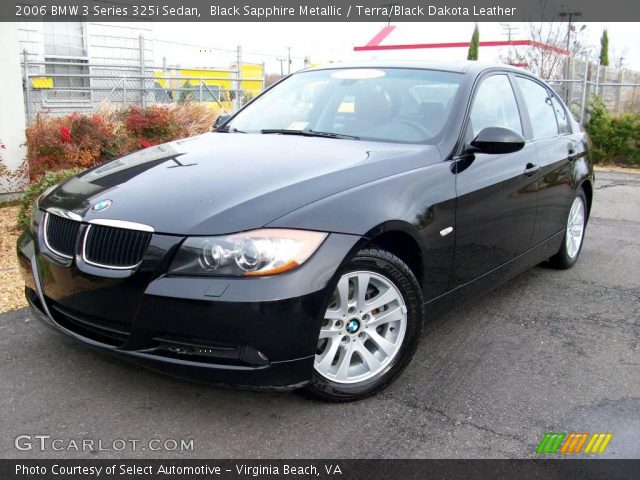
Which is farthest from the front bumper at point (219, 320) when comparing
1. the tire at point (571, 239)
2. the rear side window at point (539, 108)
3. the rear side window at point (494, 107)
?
the tire at point (571, 239)

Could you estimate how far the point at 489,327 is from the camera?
13.8 ft


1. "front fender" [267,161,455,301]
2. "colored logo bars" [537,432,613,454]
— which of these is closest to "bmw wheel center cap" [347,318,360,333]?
"front fender" [267,161,455,301]

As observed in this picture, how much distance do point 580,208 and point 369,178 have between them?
10.6 feet

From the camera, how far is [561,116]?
5.36 m

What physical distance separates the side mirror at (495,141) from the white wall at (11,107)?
5.96 meters

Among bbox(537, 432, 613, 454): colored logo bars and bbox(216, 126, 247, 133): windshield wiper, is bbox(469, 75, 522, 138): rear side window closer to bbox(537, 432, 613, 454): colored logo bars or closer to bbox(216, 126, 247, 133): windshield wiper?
bbox(216, 126, 247, 133): windshield wiper

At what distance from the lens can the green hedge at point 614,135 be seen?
15.0 meters

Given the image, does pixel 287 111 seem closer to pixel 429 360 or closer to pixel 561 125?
pixel 429 360

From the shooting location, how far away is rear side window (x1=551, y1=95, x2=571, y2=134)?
17.2 feet

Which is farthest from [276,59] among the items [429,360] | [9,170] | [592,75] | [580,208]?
[429,360]

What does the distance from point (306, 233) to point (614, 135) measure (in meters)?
14.6

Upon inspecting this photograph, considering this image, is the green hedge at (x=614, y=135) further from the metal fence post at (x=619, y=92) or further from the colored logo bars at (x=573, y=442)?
the colored logo bars at (x=573, y=442)

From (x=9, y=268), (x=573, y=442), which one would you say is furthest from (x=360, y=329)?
(x=9, y=268)

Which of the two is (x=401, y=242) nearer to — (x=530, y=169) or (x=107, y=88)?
(x=530, y=169)
